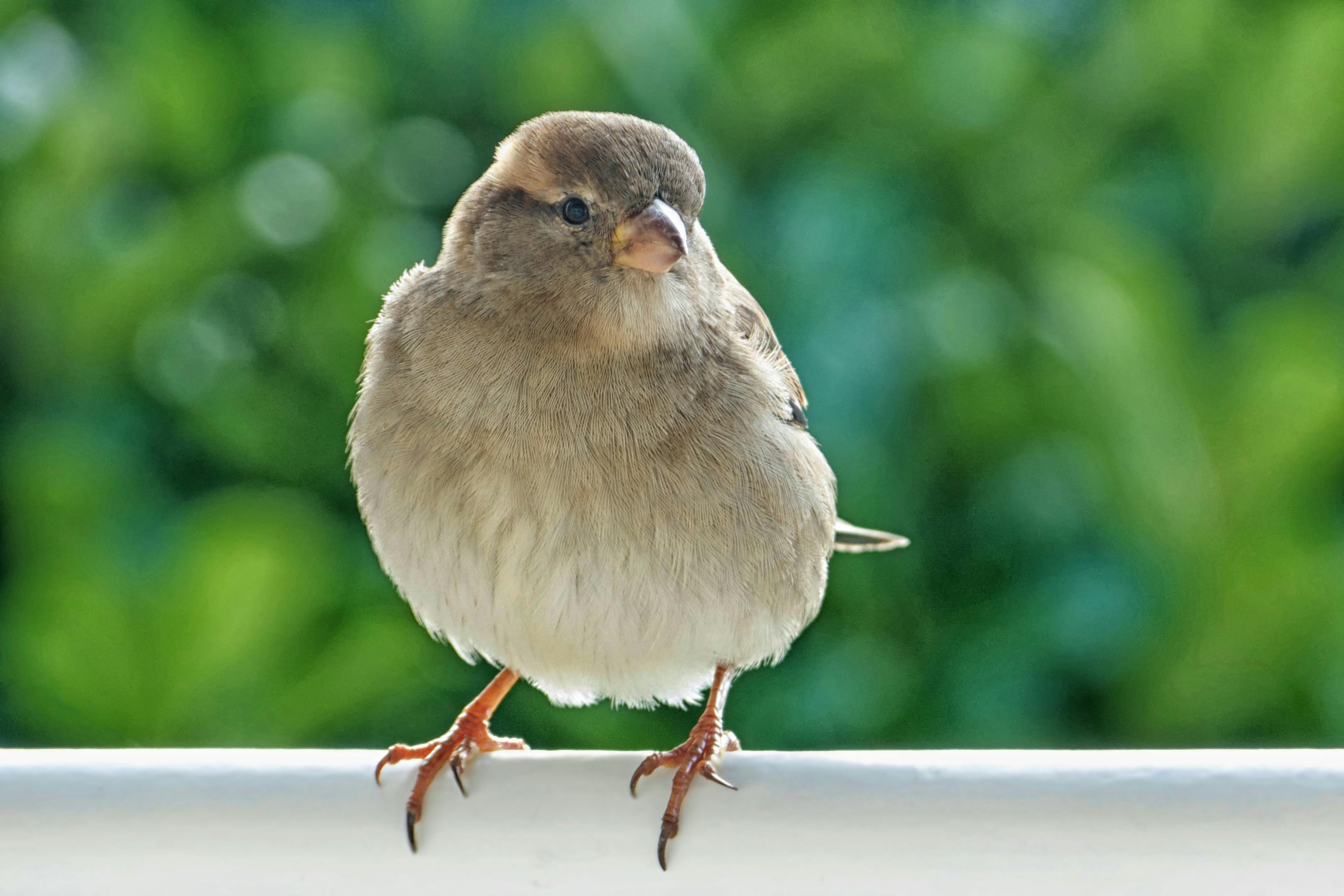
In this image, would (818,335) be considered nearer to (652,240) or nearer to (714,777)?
(652,240)

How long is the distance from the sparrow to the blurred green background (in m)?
0.42

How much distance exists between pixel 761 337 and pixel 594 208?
0.36 m

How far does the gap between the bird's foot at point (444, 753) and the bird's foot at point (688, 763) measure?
0.21 meters

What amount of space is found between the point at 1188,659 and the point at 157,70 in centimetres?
193

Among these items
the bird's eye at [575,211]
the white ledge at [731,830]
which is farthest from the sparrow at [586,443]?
the white ledge at [731,830]

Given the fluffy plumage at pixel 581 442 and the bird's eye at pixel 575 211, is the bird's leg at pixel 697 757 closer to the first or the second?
the fluffy plumage at pixel 581 442

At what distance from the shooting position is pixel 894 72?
2.58 m

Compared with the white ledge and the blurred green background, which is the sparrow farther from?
the blurred green background

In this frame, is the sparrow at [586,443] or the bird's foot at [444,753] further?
the sparrow at [586,443]

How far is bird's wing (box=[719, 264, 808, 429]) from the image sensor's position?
2055 mm

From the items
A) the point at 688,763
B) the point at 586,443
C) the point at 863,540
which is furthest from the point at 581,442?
the point at 863,540

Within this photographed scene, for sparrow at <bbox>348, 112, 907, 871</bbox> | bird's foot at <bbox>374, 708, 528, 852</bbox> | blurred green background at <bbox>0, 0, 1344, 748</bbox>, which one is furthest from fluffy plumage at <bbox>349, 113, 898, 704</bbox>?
blurred green background at <bbox>0, 0, 1344, 748</bbox>

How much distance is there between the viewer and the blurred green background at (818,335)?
225 centimetres

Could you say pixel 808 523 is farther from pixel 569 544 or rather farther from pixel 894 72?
pixel 894 72
